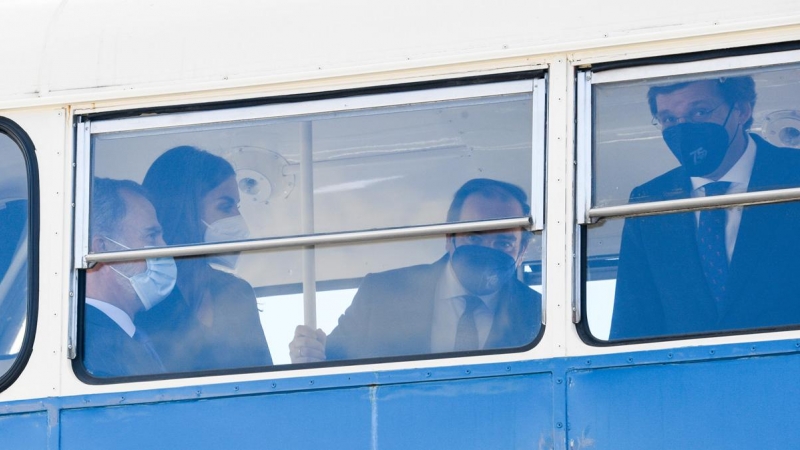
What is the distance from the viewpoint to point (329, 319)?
379cm

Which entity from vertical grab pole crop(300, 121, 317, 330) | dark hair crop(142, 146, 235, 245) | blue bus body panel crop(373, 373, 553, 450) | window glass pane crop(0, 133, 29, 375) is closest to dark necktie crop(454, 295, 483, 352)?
blue bus body panel crop(373, 373, 553, 450)

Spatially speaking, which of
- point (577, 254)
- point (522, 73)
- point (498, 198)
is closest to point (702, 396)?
point (577, 254)

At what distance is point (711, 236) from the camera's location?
11.6 feet

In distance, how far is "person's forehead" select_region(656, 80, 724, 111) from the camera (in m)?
3.62

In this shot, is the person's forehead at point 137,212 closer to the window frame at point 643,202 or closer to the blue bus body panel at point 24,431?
the blue bus body panel at point 24,431

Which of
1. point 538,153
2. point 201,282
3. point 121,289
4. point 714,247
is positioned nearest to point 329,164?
point 201,282

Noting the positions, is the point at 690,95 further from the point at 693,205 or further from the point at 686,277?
the point at 686,277

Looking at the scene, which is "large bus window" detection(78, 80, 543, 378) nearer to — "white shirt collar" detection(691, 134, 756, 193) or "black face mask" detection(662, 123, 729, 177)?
"black face mask" detection(662, 123, 729, 177)

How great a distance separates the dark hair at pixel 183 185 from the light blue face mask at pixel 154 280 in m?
0.08

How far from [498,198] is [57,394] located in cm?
153

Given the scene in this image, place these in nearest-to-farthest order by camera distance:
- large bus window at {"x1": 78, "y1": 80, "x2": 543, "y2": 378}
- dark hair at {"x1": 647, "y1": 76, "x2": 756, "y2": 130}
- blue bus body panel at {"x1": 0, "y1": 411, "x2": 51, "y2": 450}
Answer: dark hair at {"x1": 647, "y1": 76, "x2": 756, "y2": 130} → large bus window at {"x1": 78, "y1": 80, "x2": 543, "y2": 378} → blue bus body panel at {"x1": 0, "y1": 411, "x2": 51, "y2": 450}

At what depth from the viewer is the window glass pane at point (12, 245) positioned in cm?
400

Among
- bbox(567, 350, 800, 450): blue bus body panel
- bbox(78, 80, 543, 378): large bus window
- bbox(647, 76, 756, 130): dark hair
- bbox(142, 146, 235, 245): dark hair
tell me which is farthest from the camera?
bbox(142, 146, 235, 245): dark hair

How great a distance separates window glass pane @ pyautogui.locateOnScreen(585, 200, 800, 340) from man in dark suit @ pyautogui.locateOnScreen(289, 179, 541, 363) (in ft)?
0.73
